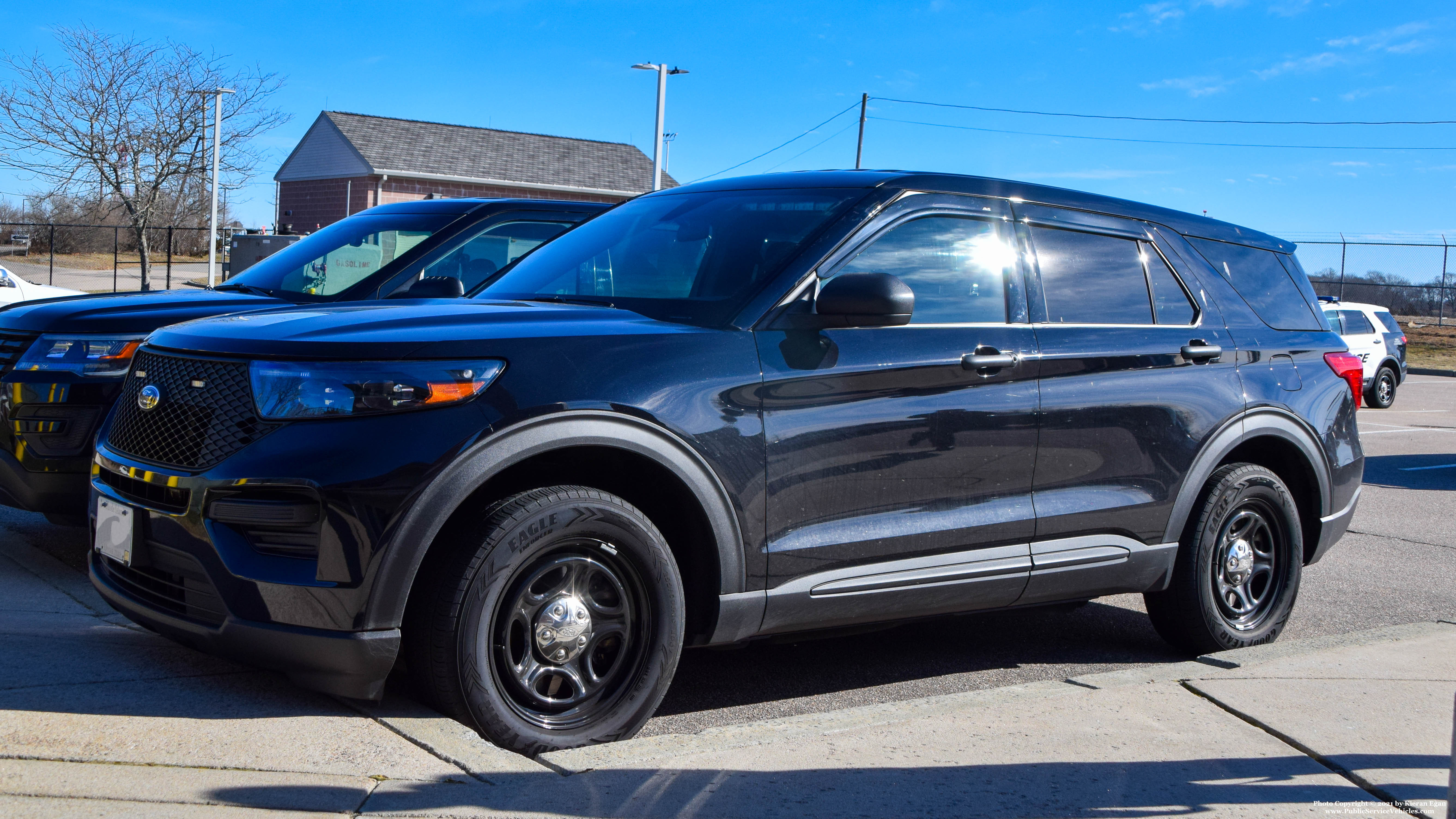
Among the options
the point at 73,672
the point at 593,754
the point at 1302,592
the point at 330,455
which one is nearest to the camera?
the point at 330,455

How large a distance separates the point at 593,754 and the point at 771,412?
43.7 inches

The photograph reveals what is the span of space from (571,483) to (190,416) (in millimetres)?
1058

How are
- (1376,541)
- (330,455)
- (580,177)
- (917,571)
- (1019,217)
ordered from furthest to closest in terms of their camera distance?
(580,177) < (1376,541) < (1019,217) < (917,571) < (330,455)

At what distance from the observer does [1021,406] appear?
14.2 ft

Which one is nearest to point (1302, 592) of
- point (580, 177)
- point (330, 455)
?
point (330, 455)

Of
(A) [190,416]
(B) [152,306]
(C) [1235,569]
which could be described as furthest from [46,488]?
(C) [1235,569]

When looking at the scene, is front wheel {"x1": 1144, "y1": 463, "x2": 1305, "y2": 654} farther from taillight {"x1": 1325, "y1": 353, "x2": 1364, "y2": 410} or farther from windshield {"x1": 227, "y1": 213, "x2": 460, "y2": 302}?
windshield {"x1": 227, "y1": 213, "x2": 460, "y2": 302}

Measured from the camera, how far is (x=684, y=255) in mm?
4422

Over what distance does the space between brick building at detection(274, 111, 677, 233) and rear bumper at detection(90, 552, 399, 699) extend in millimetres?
41930

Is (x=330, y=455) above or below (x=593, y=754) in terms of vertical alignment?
above

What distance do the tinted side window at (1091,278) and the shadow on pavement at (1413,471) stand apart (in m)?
7.25

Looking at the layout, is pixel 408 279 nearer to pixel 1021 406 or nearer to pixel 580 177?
pixel 1021 406

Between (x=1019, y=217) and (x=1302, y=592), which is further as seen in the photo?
(x=1302, y=592)

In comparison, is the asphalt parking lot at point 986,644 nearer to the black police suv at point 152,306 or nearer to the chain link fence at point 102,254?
the black police suv at point 152,306
